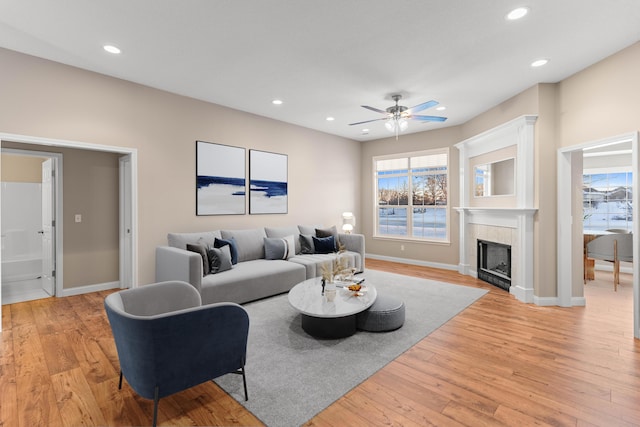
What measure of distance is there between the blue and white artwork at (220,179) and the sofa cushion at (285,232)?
23.2 inches

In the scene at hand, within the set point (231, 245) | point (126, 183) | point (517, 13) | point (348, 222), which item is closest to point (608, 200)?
point (348, 222)

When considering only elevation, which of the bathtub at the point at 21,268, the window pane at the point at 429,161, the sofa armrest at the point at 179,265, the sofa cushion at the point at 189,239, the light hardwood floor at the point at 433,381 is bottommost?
the light hardwood floor at the point at 433,381

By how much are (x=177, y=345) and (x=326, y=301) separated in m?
1.63

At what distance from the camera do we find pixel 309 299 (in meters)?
3.20

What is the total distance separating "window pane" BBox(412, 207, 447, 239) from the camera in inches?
262

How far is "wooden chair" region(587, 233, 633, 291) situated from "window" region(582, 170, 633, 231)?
169 centimetres

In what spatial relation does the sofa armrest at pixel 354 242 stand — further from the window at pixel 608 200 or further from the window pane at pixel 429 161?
the window at pixel 608 200

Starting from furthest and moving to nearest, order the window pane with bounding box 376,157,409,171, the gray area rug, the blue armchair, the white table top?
the window pane with bounding box 376,157,409,171, the white table top, the gray area rug, the blue armchair

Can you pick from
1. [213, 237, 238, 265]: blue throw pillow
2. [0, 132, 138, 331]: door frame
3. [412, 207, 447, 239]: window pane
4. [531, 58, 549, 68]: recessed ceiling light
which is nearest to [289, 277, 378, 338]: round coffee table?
[213, 237, 238, 265]: blue throw pillow

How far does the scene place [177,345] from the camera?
70.0 inches

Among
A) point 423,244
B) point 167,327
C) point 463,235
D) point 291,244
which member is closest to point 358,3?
point 167,327

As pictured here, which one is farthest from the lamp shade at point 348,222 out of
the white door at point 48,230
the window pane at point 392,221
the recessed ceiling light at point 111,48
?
the white door at point 48,230

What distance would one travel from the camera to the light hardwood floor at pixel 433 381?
1.94 m

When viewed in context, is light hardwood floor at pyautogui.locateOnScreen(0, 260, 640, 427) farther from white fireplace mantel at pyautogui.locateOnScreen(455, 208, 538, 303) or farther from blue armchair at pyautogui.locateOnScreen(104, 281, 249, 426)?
white fireplace mantel at pyautogui.locateOnScreen(455, 208, 538, 303)
